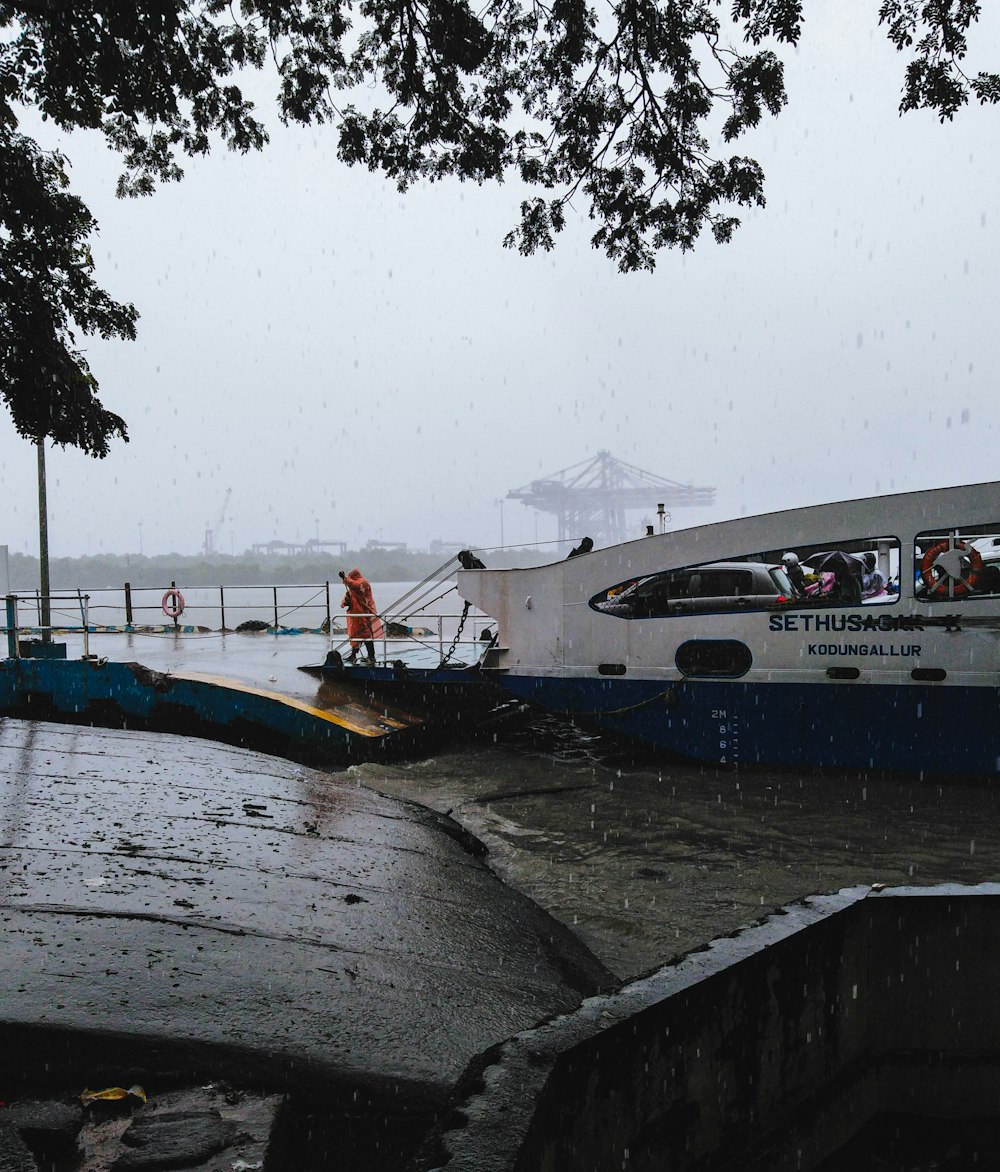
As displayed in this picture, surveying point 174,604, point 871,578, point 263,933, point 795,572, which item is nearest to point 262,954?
point 263,933

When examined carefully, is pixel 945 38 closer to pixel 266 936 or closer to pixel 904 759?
pixel 904 759

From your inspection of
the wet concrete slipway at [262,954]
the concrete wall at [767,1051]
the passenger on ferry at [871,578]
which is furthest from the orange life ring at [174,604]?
the concrete wall at [767,1051]

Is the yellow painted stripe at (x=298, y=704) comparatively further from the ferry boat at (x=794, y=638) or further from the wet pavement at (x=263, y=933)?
the wet pavement at (x=263, y=933)

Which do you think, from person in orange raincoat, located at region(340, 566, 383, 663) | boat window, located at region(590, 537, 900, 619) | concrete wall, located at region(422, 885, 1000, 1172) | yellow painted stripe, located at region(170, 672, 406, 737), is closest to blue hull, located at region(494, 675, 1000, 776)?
boat window, located at region(590, 537, 900, 619)

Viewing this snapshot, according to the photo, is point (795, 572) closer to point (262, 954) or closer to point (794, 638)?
point (794, 638)

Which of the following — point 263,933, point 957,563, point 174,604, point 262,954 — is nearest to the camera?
point 262,954

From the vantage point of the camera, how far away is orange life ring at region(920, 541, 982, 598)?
9992mm

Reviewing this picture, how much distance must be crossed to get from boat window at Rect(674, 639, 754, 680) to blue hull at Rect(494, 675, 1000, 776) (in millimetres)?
173

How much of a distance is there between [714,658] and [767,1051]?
917cm

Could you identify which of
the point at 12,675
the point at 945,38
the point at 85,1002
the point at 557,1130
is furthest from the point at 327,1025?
the point at 12,675

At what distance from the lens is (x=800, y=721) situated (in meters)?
10.9

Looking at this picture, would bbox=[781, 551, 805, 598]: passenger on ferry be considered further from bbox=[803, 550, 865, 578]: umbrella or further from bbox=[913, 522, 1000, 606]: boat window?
bbox=[913, 522, 1000, 606]: boat window

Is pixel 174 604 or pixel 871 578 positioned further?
pixel 174 604

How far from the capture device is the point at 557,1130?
6.73ft
